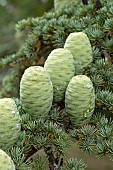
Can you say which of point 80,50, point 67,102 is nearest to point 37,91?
point 67,102

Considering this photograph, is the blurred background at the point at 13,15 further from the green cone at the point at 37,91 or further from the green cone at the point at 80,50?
the green cone at the point at 37,91

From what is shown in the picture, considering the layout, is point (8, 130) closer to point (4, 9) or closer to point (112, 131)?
point (112, 131)

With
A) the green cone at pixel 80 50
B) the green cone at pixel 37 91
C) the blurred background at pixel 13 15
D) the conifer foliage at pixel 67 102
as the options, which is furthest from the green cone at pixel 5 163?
the blurred background at pixel 13 15

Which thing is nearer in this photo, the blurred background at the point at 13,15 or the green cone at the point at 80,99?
the green cone at the point at 80,99

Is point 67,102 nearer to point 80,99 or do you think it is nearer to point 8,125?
point 80,99

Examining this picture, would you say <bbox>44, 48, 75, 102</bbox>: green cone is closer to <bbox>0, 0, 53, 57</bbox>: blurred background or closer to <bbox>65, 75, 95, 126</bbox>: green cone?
<bbox>65, 75, 95, 126</bbox>: green cone

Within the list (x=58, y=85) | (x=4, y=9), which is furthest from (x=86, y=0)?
(x=4, y=9)
